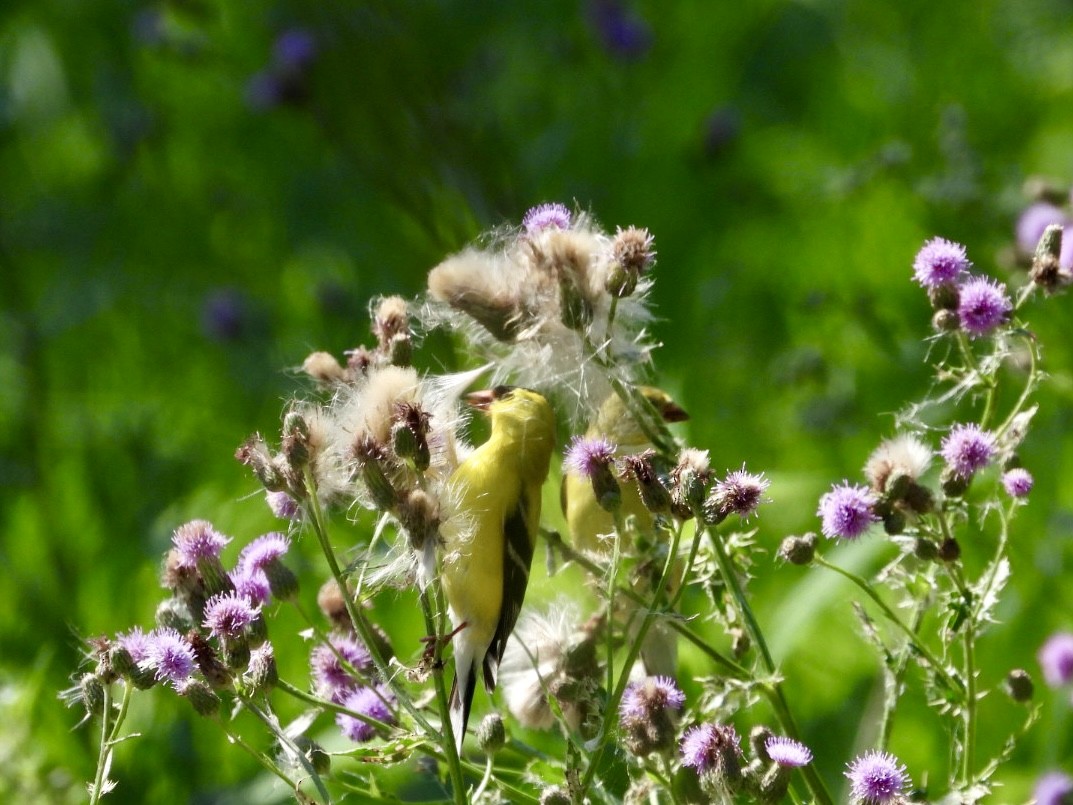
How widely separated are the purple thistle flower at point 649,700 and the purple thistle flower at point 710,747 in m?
0.06

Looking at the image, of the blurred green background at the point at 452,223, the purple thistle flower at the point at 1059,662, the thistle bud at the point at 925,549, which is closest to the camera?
the thistle bud at the point at 925,549

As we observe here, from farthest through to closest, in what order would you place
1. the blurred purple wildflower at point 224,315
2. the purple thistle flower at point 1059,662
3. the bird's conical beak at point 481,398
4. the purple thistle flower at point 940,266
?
the blurred purple wildflower at point 224,315, the purple thistle flower at point 1059,662, the bird's conical beak at point 481,398, the purple thistle flower at point 940,266

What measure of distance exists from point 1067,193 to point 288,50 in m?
2.50

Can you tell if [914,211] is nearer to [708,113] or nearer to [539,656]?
[708,113]

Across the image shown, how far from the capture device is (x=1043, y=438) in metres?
2.74

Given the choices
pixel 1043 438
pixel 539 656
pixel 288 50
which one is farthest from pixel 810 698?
pixel 288 50

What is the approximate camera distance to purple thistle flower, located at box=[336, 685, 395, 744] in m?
1.40

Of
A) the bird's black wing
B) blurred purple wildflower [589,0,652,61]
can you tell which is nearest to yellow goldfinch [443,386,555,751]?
the bird's black wing

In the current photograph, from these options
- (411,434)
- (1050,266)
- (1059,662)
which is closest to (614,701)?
(411,434)

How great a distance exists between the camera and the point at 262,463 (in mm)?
1287

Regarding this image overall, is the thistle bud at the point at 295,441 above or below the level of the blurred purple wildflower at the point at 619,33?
below

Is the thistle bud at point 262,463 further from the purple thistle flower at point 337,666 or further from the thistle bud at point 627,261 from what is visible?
the thistle bud at point 627,261

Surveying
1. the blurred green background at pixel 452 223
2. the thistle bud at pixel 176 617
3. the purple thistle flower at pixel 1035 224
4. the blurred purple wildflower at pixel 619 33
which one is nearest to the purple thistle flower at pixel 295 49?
the blurred green background at pixel 452 223

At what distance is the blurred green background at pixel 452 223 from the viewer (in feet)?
8.55
